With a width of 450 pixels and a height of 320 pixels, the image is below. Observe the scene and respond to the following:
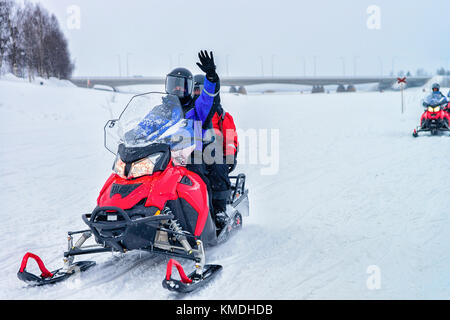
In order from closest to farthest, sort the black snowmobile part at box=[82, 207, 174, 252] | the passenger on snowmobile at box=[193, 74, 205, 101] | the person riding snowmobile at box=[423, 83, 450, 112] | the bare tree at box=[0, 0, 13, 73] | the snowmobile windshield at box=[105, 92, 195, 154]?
1. the black snowmobile part at box=[82, 207, 174, 252]
2. the snowmobile windshield at box=[105, 92, 195, 154]
3. the passenger on snowmobile at box=[193, 74, 205, 101]
4. the person riding snowmobile at box=[423, 83, 450, 112]
5. the bare tree at box=[0, 0, 13, 73]

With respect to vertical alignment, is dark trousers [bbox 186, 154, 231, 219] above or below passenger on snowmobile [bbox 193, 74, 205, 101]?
below

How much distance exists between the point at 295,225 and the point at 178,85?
2027mm

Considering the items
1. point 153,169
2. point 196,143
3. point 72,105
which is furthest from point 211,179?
point 72,105

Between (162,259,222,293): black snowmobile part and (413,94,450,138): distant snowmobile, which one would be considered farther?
(413,94,450,138): distant snowmobile

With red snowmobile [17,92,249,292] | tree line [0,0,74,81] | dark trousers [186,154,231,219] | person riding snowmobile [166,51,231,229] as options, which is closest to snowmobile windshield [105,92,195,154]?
red snowmobile [17,92,249,292]

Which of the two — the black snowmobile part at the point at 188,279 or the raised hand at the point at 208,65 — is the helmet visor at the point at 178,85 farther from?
the black snowmobile part at the point at 188,279

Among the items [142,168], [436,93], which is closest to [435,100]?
[436,93]

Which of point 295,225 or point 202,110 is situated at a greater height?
point 202,110

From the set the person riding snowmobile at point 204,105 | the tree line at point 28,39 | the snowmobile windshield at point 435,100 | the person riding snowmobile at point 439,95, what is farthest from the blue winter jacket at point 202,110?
the tree line at point 28,39

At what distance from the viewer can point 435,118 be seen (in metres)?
12.3

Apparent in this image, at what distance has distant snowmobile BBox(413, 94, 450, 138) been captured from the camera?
12273mm

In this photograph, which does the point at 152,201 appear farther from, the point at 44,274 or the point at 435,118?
the point at 435,118

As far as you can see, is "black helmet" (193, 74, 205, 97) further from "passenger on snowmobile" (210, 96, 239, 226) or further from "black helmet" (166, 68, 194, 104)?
"black helmet" (166, 68, 194, 104)
